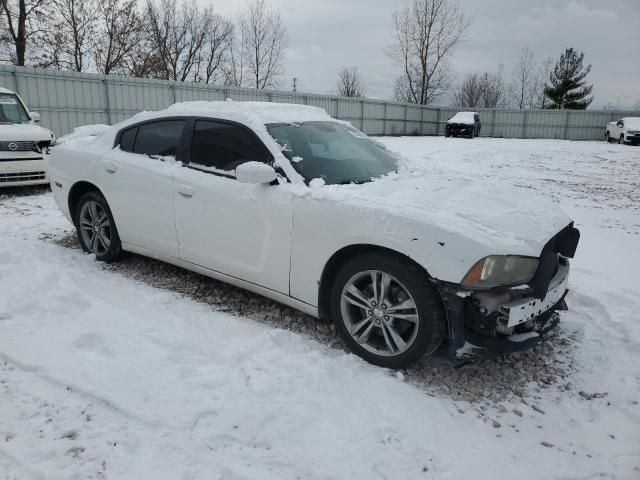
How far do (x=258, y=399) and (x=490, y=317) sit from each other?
1.41m

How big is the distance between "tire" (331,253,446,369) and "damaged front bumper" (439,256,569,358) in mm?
113

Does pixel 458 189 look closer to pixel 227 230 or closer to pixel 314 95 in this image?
pixel 227 230

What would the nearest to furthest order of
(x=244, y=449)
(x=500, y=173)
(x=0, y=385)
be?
(x=244, y=449) < (x=0, y=385) < (x=500, y=173)

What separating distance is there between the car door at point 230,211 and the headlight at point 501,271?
1288 mm

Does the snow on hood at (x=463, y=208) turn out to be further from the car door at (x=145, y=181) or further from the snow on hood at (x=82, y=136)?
the snow on hood at (x=82, y=136)

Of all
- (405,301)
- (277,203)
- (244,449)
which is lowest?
(244,449)

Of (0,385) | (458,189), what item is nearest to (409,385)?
(458,189)

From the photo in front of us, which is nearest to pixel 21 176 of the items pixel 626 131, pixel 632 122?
pixel 626 131

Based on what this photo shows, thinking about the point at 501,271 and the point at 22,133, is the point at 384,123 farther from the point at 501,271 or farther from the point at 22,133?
the point at 501,271

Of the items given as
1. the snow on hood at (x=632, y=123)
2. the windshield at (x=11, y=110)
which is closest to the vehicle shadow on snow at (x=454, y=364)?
the windshield at (x=11, y=110)

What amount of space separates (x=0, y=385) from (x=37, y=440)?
652 mm

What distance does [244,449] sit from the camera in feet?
7.73

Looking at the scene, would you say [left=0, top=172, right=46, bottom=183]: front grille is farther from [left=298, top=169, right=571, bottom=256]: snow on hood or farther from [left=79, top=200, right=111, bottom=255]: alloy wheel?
[left=298, top=169, right=571, bottom=256]: snow on hood

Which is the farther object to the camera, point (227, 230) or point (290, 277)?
point (227, 230)
